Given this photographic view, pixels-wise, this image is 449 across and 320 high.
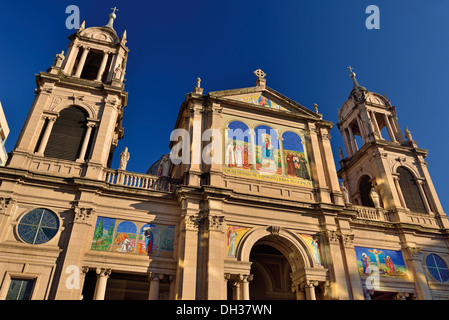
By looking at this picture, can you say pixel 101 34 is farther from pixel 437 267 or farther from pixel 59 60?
pixel 437 267

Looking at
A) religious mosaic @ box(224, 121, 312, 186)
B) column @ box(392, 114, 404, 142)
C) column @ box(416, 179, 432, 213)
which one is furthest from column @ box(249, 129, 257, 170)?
column @ box(392, 114, 404, 142)

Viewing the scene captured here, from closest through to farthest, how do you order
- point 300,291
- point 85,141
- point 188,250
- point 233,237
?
1. point 188,250
2. point 233,237
3. point 300,291
4. point 85,141

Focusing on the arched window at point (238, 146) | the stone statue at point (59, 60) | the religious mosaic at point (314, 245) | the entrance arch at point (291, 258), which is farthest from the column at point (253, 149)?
the stone statue at point (59, 60)

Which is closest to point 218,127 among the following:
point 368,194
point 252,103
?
point 252,103

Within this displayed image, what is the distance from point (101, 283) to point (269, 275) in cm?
1169

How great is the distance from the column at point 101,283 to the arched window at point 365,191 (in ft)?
69.5

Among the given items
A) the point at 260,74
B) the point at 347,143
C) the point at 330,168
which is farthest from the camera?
the point at 347,143

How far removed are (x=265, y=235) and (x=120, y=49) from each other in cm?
1758

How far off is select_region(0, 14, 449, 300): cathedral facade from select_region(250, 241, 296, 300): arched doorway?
80 millimetres

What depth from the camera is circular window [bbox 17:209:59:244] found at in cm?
1619

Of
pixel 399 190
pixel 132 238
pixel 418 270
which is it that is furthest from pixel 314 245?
pixel 399 190

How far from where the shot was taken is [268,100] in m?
25.1

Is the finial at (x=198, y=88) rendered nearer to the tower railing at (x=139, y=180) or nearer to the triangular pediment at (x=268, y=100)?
the triangular pediment at (x=268, y=100)

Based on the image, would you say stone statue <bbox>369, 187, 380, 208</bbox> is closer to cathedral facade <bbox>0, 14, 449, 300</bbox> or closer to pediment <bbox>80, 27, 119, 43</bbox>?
cathedral facade <bbox>0, 14, 449, 300</bbox>
